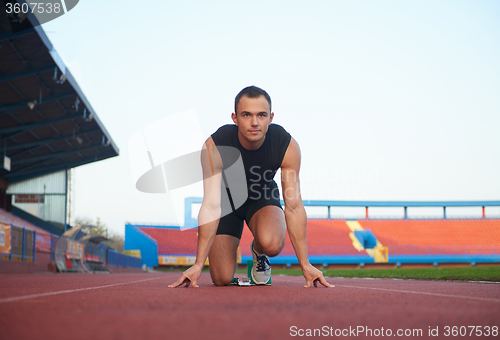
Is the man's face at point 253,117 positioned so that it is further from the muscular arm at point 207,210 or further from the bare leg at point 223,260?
the bare leg at point 223,260

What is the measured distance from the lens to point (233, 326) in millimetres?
1760

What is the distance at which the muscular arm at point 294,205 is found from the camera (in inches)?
171

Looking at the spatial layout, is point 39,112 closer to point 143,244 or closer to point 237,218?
point 237,218

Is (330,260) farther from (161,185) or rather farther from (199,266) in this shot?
(199,266)

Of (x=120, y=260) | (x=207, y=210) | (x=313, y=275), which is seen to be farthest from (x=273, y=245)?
(x=120, y=260)

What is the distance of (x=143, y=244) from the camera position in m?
45.1

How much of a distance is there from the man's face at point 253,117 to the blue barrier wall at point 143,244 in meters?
40.5

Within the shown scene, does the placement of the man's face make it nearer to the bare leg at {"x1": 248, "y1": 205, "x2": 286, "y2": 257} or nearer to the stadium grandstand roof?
the bare leg at {"x1": 248, "y1": 205, "x2": 286, "y2": 257}

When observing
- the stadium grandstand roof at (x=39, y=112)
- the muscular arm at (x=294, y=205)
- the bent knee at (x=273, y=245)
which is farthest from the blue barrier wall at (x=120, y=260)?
the muscular arm at (x=294, y=205)

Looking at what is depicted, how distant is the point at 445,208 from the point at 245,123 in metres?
55.1

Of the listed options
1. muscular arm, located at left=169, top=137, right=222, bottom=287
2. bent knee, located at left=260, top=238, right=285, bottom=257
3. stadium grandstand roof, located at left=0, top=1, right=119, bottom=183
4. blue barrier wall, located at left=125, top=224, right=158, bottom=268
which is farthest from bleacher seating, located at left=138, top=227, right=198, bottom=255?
muscular arm, located at left=169, top=137, right=222, bottom=287

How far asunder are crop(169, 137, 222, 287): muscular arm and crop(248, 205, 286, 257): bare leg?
64 centimetres

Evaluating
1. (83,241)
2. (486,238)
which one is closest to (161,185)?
(83,241)

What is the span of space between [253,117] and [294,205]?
896 mm
